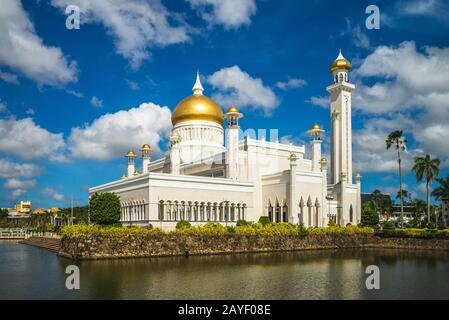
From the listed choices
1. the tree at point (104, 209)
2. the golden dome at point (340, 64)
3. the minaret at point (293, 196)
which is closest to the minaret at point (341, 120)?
the golden dome at point (340, 64)

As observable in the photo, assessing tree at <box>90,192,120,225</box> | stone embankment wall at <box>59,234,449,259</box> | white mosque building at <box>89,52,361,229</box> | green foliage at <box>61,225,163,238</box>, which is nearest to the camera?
green foliage at <box>61,225,163,238</box>

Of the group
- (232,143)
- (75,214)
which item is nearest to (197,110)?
(232,143)

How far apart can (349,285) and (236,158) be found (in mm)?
27417

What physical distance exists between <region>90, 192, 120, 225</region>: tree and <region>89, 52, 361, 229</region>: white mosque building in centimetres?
298

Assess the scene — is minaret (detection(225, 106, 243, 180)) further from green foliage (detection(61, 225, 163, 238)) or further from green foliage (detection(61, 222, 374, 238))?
green foliage (detection(61, 225, 163, 238))

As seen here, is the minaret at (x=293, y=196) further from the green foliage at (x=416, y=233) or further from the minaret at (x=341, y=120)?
the minaret at (x=341, y=120)

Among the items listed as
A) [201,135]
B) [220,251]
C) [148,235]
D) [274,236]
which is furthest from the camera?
[201,135]

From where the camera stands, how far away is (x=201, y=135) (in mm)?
52188

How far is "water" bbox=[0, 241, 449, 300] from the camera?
16500mm

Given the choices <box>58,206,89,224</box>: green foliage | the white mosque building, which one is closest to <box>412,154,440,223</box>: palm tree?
the white mosque building

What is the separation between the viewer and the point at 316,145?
50.3 meters

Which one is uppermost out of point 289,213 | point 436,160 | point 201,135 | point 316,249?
point 201,135
